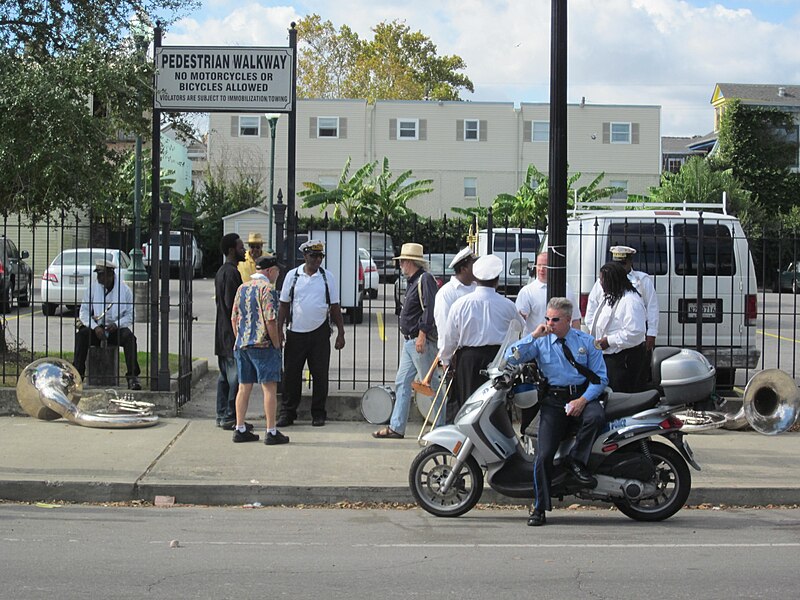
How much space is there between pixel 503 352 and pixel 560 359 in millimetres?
691

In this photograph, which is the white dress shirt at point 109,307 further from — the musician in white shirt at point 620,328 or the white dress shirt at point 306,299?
the musician in white shirt at point 620,328

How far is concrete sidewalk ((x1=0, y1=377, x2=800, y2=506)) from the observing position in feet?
26.7

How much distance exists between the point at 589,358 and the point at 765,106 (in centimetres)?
5157

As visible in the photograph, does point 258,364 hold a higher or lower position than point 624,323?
lower

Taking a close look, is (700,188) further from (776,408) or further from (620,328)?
(620,328)

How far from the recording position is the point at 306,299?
33.6ft

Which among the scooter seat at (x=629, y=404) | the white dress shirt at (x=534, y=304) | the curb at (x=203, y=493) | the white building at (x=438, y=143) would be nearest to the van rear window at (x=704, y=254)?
the white dress shirt at (x=534, y=304)

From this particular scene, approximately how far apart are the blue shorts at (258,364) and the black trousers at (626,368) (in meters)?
3.05

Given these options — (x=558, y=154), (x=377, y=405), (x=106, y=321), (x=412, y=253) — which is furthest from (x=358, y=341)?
(x=558, y=154)

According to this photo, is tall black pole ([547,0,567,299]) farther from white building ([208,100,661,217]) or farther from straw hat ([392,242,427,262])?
white building ([208,100,661,217])

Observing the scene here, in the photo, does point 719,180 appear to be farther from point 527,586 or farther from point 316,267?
point 527,586

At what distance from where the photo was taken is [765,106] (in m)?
54.6

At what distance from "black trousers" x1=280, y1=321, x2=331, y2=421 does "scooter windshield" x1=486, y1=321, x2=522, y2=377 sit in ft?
7.43

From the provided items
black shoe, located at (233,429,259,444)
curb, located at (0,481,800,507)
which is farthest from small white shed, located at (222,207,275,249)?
curb, located at (0,481,800,507)
